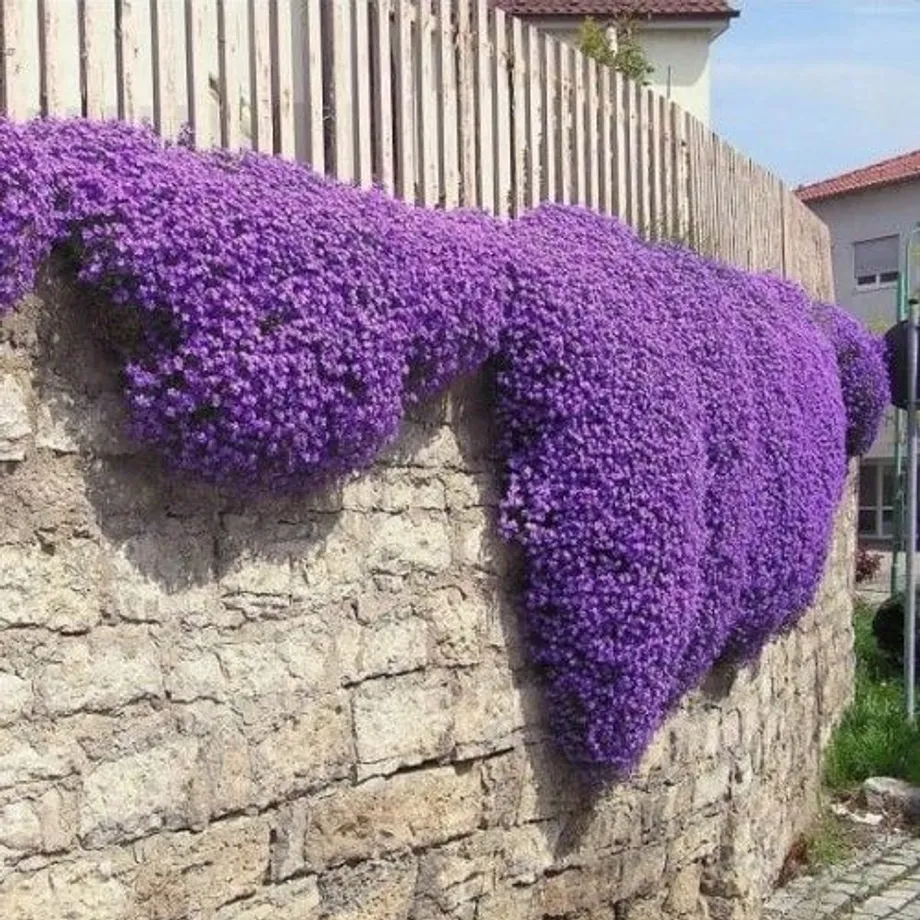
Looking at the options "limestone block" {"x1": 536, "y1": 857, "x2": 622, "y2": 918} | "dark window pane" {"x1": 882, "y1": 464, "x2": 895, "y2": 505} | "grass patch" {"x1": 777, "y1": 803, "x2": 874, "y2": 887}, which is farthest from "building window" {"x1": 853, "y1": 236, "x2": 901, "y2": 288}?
"limestone block" {"x1": 536, "y1": 857, "x2": 622, "y2": 918}

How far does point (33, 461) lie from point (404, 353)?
1.05 metres

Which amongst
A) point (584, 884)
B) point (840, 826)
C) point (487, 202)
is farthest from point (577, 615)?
point (840, 826)

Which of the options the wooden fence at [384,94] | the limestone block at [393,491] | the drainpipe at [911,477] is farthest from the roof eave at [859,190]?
the limestone block at [393,491]

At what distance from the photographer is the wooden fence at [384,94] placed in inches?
128

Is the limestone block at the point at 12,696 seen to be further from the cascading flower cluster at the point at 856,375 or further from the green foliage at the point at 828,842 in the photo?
the cascading flower cluster at the point at 856,375

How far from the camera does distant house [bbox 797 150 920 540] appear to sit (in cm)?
3072

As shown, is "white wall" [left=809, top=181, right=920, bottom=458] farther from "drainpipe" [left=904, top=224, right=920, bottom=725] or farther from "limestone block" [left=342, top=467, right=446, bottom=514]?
"limestone block" [left=342, top=467, right=446, bottom=514]

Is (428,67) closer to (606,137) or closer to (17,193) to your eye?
(606,137)

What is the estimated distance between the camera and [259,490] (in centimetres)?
345

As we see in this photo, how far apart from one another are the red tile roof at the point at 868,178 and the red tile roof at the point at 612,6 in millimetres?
9438

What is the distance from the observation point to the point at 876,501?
106ft

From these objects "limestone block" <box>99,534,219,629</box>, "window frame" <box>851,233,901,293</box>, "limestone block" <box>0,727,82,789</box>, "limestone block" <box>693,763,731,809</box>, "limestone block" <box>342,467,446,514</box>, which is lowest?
"limestone block" <box>693,763,731,809</box>

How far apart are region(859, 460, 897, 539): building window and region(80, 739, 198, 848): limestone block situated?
97.9ft

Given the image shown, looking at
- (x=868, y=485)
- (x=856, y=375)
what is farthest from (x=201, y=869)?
(x=868, y=485)
